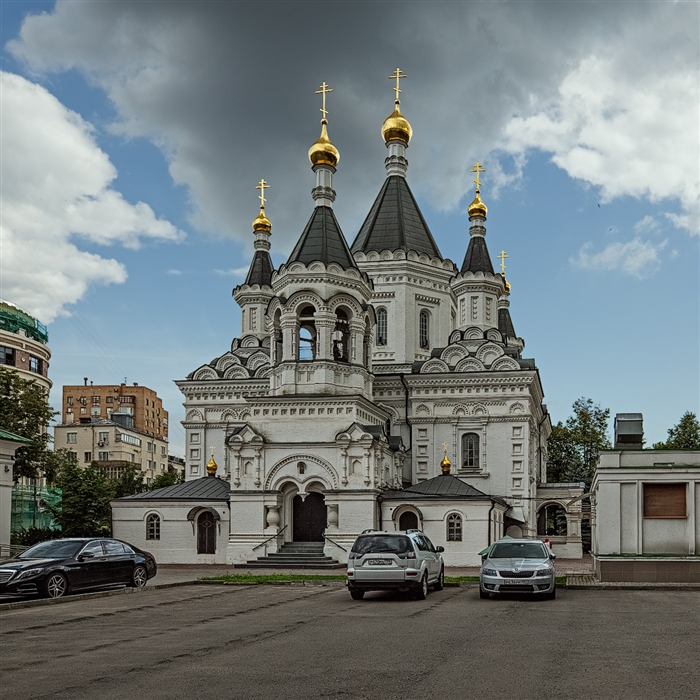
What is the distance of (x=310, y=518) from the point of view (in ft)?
115

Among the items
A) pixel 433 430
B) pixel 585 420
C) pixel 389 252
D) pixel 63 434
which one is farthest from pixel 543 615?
pixel 63 434

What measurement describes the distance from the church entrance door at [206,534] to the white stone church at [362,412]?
5 centimetres

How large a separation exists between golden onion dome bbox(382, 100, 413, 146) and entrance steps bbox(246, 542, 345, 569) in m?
21.4

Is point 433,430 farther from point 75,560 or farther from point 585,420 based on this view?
point 585,420

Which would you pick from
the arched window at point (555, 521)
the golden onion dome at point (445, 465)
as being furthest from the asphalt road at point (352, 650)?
the arched window at point (555, 521)

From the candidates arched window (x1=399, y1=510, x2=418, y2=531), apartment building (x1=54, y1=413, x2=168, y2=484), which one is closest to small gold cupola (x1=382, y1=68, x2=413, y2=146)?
arched window (x1=399, y1=510, x2=418, y2=531)

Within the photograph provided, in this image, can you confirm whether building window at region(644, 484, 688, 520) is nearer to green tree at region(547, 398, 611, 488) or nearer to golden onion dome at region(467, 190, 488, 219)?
golden onion dome at region(467, 190, 488, 219)

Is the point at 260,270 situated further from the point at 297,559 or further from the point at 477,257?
the point at 297,559

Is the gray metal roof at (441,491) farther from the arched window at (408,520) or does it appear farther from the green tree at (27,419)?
the green tree at (27,419)

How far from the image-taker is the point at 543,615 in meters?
15.8

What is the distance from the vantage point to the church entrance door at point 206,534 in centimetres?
3584

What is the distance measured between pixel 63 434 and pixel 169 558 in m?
64.6

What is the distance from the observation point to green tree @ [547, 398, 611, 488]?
6456 cm

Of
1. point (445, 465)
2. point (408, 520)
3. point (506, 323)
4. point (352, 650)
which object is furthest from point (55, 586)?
point (506, 323)
